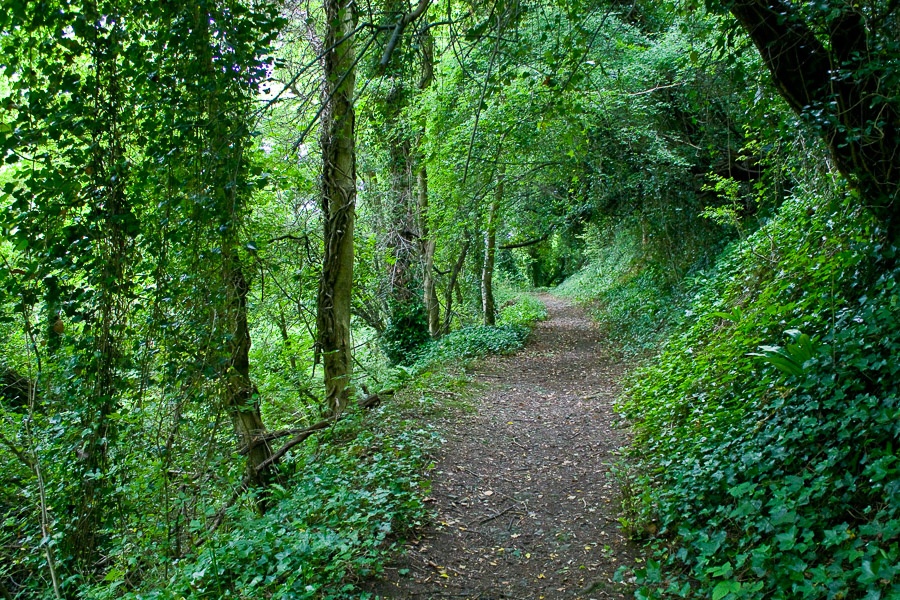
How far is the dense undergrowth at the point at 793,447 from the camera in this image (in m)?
2.90

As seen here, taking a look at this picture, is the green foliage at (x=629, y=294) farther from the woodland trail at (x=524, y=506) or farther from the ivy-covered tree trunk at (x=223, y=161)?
the ivy-covered tree trunk at (x=223, y=161)

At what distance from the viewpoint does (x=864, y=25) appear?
357 centimetres

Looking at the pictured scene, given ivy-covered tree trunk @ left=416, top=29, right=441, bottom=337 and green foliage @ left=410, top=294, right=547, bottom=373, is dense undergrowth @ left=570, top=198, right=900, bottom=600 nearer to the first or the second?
green foliage @ left=410, top=294, right=547, bottom=373

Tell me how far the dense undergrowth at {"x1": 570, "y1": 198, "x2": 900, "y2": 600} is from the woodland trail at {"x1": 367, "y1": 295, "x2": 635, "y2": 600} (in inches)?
15.4

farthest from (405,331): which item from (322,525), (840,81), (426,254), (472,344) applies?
(840,81)

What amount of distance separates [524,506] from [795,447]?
2.30 meters

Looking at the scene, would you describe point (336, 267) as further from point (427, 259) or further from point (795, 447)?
point (427, 259)

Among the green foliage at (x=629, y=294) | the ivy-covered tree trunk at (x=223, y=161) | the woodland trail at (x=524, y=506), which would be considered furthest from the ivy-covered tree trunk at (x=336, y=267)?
the green foliage at (x=629, y=294)

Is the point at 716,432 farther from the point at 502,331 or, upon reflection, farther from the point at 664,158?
the point at 502,331

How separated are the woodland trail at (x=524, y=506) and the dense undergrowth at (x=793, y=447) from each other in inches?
15.4

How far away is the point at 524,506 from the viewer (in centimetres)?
510

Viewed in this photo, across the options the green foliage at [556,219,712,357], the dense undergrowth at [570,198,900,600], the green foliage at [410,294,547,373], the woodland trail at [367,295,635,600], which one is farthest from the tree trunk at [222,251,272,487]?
the green foliage at [556,219,712,357]

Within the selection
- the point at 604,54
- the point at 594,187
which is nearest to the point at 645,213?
the point at 594,187

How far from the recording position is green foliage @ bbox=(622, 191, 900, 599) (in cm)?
289
